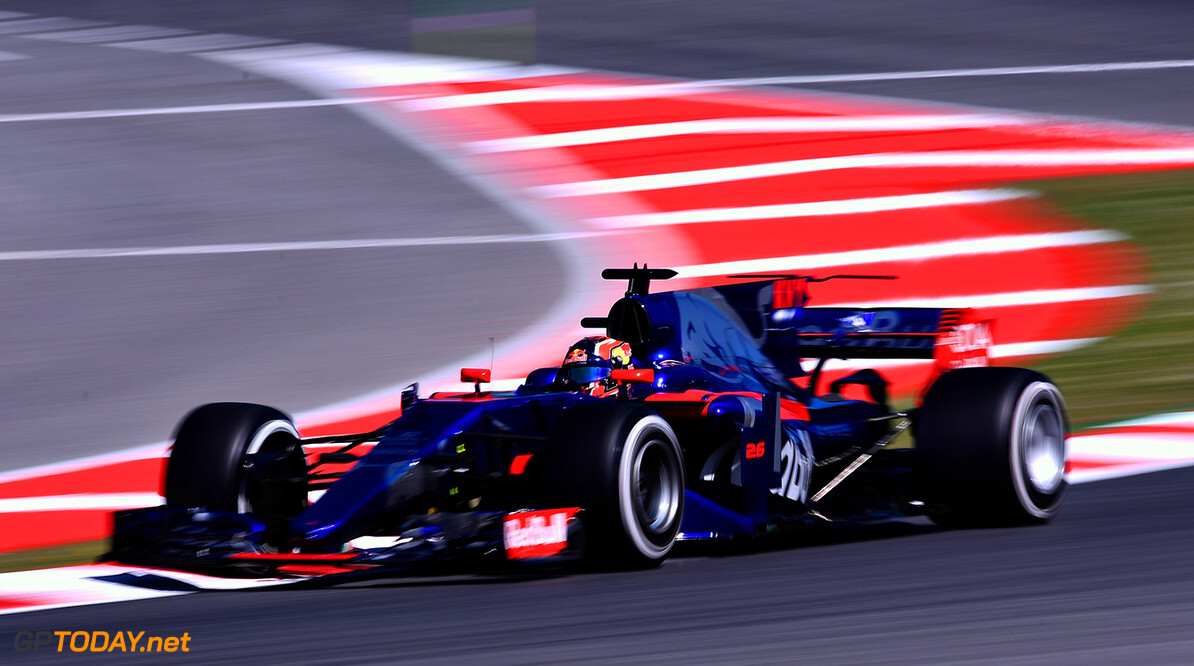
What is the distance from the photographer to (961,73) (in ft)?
63.3

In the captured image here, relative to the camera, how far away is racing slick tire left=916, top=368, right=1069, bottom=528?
22.4 feet

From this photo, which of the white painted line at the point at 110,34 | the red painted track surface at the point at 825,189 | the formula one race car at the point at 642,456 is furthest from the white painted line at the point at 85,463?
the white painted line at the point at 110,34

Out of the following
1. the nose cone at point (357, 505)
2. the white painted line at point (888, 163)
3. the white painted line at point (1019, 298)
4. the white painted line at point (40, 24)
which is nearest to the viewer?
the nose cone at point (357, 505)

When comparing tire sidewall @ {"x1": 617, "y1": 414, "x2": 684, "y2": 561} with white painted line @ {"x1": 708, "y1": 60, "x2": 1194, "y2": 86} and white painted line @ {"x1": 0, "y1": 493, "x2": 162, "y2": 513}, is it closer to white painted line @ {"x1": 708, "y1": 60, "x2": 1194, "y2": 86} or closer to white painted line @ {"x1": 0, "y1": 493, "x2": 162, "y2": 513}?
white painted line @ {"x1": 0, "y1": 493, "x2": 162, "y2": 513}

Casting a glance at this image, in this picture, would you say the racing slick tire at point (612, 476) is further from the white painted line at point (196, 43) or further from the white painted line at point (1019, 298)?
the white painted line at point (196, 43)

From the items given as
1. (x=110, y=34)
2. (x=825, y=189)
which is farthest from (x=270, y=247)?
(x=110, y=34)

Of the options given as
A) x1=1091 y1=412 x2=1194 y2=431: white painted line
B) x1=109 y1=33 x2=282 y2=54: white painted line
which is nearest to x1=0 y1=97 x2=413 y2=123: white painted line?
x1=109 y1=33 x2=282 y2=54: white painted line

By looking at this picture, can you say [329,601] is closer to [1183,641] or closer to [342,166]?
[1183,641]

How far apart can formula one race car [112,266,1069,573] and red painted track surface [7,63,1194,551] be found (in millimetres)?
2088

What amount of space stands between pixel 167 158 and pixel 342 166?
186 centimetres

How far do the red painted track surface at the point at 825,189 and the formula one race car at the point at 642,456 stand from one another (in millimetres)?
2088

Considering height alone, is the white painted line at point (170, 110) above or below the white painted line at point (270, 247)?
above

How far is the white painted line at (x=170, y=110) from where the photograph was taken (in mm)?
18859

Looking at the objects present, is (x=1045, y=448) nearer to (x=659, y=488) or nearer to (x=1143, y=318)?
(x=659, y=488)
